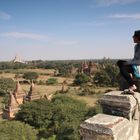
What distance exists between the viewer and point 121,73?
405 cm

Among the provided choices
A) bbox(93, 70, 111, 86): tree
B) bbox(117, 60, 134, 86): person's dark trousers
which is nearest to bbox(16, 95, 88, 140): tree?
bbox(117, 60, 134, 86): person's dark trousers

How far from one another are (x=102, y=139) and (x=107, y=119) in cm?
27

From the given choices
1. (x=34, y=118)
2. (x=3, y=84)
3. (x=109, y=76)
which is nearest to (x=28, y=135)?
(x=34, y=118)

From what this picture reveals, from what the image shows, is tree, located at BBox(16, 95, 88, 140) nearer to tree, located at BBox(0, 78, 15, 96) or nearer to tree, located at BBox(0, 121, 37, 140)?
tree, located at BBox(0, 121, 37, 140)

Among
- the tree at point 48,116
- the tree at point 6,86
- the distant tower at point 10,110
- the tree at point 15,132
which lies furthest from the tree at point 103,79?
the tree at point 15,132

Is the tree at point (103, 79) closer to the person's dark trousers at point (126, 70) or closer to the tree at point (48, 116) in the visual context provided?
the tree at point (48, 116)

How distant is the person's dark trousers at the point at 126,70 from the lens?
12.9ft

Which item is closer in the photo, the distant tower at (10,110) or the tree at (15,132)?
the tree at (15,132)

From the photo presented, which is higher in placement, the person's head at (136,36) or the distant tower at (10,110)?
the person's head at (136,36)

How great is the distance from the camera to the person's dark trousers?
12.9ft

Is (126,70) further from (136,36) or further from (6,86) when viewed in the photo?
(6,86)

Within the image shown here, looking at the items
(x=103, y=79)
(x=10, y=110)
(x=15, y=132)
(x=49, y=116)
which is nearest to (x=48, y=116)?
(x=49, y=116)

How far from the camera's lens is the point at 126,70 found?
13.2ft

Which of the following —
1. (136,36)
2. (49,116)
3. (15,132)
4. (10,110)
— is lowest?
(10,110)
